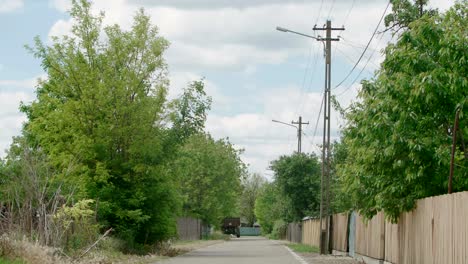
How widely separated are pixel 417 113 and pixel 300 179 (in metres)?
37.4

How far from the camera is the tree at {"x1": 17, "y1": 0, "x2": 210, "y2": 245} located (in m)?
32.5

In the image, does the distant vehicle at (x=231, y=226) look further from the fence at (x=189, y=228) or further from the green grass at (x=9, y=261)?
the green grass at (x=9, y=261)

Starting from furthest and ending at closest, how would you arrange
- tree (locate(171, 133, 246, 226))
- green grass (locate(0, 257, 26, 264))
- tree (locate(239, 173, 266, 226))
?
tree (locate(239, 173, 266, 226)) < tree (locate(171, 133, 246, 226)) < green grass (locate(0, 257, 26, 264))

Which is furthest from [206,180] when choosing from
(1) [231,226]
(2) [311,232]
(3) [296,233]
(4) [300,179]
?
(1) [231,226]

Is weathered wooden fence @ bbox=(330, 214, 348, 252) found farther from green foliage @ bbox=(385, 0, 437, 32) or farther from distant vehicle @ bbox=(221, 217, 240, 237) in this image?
distant vehicle @ bbox=(221, 217, 240, 237)

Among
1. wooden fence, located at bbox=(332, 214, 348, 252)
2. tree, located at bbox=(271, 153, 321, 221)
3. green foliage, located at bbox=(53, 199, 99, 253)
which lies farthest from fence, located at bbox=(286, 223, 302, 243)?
green foliage, located at bbox=(53, 199, 99, 253)

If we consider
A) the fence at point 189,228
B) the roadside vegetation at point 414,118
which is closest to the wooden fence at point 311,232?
the fence at point 189,228

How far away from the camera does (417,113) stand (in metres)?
19.3

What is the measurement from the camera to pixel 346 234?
118 feet

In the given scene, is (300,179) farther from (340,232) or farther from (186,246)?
(340,232)

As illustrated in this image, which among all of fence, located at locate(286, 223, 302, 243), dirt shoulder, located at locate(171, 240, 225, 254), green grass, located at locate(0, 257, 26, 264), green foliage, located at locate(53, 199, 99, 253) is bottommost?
green grass, located at locate(0, 257, 26, 264)

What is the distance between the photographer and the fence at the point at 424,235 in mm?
15385

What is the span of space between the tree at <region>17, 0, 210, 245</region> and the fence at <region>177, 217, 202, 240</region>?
23247mm

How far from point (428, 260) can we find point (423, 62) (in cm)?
456
